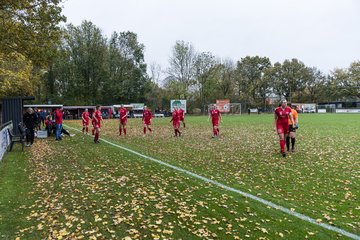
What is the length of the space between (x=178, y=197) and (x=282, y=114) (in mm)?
6639

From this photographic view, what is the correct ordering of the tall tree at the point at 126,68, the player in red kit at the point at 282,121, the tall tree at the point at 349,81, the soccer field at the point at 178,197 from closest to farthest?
the soccer field at the point at 178,197
the player in red kit at the point at 282,121
the tall tree at the point at 126,68
the tall tree at the point at 349,81

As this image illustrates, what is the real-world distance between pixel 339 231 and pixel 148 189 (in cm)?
409

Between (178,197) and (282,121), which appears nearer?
(178,197)

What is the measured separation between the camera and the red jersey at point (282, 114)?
12.0 m

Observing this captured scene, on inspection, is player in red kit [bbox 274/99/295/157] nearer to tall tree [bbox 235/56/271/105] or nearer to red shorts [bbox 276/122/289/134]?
red shorts [bbox 276/122/289/134]

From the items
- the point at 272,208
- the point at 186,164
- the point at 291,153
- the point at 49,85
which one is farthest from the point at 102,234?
the point at 49,85

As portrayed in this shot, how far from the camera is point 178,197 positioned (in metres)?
6.92

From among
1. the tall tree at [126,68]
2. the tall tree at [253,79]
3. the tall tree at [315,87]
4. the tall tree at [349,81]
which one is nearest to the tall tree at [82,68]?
the tall tree at [126,68]

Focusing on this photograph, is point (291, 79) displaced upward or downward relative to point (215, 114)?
upward

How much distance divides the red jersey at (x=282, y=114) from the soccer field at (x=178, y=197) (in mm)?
1345

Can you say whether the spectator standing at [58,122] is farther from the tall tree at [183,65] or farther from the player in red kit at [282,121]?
the tall tree at [183,65]

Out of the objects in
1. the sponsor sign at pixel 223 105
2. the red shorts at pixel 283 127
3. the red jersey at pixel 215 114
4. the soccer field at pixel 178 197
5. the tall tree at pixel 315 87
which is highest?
the tall tree at pixel 315 87

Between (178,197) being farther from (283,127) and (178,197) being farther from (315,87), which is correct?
(315,87)

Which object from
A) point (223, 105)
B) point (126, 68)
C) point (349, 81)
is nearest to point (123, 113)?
point (223, 105)
